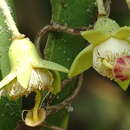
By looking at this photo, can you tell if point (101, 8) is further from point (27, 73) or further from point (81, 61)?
point (27, 73)

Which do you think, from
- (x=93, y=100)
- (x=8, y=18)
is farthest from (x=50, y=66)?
(x=93, y=100)

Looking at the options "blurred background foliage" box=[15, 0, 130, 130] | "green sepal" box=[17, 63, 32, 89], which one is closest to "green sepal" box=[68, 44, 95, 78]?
"green sepal" box=[17, 63, 32, 89]

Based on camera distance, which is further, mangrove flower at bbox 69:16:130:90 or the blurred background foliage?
the blurred background foliage

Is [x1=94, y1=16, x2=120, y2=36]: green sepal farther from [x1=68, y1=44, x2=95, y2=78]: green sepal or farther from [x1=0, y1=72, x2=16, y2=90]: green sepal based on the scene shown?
[x1=0, y1=72, x2=16, y2=90]: green sepal

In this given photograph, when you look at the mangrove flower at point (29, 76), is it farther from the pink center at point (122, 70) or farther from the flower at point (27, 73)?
the pink center at point (122, 70)

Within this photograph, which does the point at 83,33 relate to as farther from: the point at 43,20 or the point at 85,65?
the point at 43,20

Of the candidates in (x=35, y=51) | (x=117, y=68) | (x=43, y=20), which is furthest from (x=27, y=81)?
(x=43, y=20)

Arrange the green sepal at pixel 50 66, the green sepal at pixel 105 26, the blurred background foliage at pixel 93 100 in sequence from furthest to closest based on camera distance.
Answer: the blurred background foliage at pixel 93 100 → the green sepal at pixel 105 26 → the green sepal at pixel 50 66

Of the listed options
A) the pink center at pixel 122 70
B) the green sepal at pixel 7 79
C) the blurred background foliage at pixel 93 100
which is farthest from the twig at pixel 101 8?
the blurred background foliage at pixel 93 100
